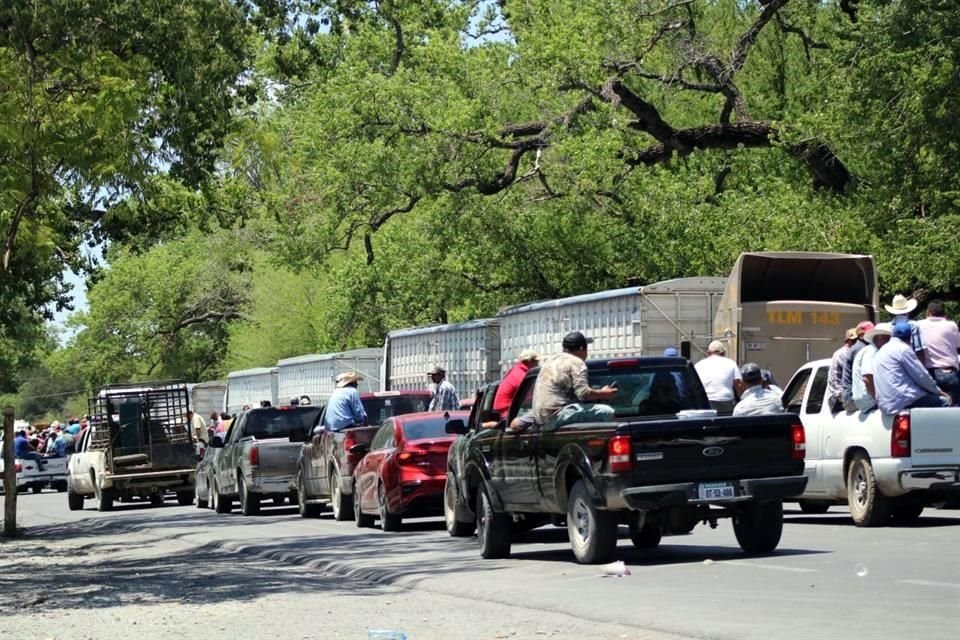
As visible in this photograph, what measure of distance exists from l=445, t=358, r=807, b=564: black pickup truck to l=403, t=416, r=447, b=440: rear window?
5.28 metres

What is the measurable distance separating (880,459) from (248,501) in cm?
1316

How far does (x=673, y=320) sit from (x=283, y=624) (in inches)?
713

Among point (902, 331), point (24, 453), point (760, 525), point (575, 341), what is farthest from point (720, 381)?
point (24, 453)

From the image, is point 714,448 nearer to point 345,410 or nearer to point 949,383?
point 949,383

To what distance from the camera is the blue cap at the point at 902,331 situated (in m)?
17.9

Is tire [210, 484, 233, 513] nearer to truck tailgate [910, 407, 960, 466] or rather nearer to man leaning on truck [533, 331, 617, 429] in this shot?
truck tailgate [910, 407, 960, 466]

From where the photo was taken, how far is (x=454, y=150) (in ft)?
127

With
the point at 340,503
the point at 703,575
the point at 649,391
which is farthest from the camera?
the point at 340,503

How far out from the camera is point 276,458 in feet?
92.6

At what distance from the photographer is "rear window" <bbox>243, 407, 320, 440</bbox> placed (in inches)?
1152

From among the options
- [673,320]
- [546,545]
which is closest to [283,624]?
[546,545]

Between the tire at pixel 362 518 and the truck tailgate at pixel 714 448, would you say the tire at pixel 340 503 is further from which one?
the truck tailgate at pixel 714 448

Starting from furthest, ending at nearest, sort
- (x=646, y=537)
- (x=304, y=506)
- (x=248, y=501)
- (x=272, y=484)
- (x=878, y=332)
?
(x=248, y=501) → (x=272, y=484) → (x=304, y=506) → (x=878, y=332) → (x=646, y=537)

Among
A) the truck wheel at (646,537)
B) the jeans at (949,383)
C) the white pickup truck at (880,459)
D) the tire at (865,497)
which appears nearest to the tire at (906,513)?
the white pickup truck at (880,459)
